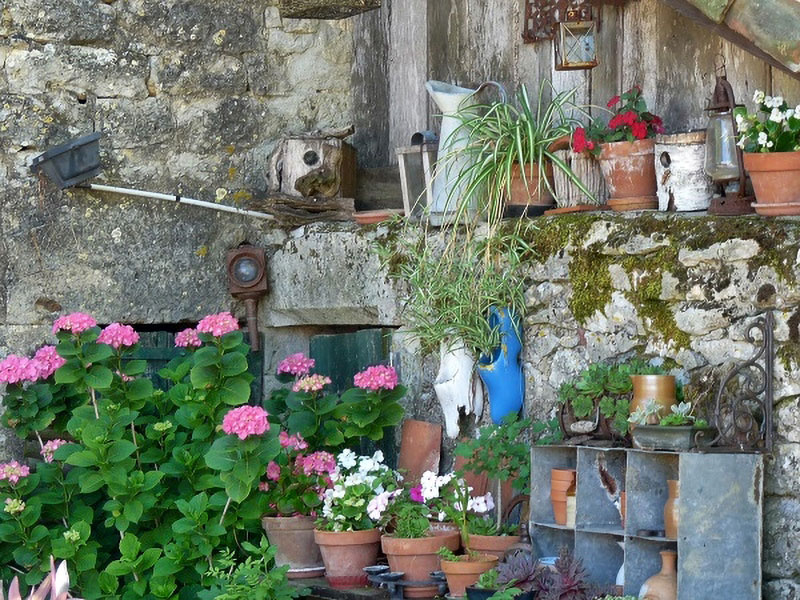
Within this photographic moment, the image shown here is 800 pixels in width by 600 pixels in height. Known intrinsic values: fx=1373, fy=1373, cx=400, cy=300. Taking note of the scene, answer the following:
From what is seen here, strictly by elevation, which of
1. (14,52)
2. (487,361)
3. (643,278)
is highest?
(14,52)

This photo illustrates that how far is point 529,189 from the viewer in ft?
17.4

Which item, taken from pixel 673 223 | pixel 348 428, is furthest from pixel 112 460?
pixel 673 223

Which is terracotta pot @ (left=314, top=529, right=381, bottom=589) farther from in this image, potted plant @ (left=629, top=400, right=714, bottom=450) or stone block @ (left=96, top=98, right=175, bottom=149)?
stone block @ (left=96, top=98, right=175, bottom=149)

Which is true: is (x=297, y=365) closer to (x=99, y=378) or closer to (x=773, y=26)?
(x=99, y=378)

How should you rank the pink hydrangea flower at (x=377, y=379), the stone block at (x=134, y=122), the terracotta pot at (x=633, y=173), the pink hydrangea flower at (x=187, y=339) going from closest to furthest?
the terracotta pot at (x=633, y=173) < the pink hydrangea flower at (x=377, y=379) < the pink hydrangea flower at (x=187, y=339) < the stone block at (x=134, y=122)

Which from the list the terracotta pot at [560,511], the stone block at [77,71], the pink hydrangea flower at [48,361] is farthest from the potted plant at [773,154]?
the stone block at [77,71]

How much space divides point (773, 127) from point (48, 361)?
10.0 ft

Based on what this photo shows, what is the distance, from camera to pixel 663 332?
4574mm

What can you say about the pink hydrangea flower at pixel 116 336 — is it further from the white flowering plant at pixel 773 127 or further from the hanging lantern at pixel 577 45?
the white flowering plant at pixel 773 127

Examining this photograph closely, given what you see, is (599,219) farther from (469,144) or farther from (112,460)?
(112,460)

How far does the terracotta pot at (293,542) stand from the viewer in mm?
5305

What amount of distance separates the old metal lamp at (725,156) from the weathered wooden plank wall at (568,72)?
0.86 ft

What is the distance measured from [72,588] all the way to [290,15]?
98.4 inches

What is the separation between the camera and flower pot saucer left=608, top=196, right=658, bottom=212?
4.88 meters
